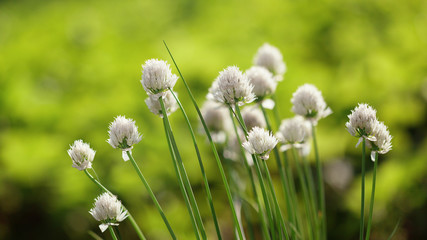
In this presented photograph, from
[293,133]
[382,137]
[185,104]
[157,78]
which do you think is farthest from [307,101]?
[185,104]

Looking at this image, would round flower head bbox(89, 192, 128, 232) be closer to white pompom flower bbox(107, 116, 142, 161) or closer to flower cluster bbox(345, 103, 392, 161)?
white pompom flower bbox(107, 116, 142, 161)

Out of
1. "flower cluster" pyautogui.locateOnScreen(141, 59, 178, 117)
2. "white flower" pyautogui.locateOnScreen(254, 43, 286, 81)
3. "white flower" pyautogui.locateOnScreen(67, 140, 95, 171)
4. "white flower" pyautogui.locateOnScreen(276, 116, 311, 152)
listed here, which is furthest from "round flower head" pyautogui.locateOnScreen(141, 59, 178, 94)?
"white flower" pyautogui.locateOnScreen(254, 43, 286, 81)

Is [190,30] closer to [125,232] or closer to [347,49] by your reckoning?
[347,49]

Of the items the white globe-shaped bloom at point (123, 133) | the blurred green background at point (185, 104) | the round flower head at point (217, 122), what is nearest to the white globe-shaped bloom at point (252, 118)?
the round flower head at point (217, 122)

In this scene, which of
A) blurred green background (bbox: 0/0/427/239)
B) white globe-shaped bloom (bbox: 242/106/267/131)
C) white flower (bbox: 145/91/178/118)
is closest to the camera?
white flower (bbox: 145/91/178/118)

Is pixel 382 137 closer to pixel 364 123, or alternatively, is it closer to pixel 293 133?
pixel 364 123

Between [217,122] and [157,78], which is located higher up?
[217,122]
